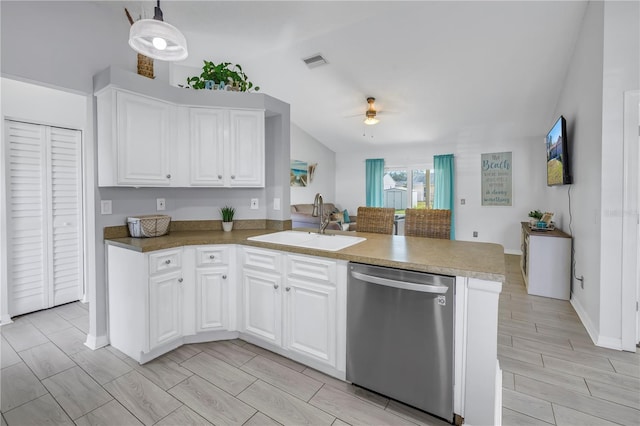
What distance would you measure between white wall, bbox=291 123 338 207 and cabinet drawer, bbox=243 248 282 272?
15.3 ft

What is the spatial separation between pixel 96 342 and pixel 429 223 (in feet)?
9.35

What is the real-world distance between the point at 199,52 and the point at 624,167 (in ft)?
13.5

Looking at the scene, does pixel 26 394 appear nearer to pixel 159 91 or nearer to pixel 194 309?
pixel 194 309

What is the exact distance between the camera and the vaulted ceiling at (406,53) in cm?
281

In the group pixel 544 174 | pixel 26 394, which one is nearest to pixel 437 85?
pixel 544 174

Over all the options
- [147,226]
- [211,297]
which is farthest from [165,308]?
[147,226]

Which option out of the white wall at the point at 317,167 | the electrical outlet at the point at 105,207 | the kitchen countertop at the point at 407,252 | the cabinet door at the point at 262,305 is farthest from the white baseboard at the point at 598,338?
the white wall at the point at 317,167

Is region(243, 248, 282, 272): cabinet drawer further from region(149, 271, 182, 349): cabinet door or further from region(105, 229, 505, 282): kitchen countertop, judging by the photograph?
region(149, 271, 182, 349): cabinet door

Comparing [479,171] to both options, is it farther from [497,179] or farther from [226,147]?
[226,147]

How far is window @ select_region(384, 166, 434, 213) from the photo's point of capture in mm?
7082

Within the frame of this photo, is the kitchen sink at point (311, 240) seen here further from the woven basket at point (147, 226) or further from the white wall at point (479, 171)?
the white wall at point (479, 171)

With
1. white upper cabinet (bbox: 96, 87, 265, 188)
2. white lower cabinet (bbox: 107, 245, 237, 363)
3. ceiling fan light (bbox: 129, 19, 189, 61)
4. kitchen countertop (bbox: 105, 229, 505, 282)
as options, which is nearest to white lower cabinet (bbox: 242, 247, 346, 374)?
kitchen countertop (bbox: 105, 229, 505, 282)

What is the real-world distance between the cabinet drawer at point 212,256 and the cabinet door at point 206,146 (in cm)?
62

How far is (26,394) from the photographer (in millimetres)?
1783
